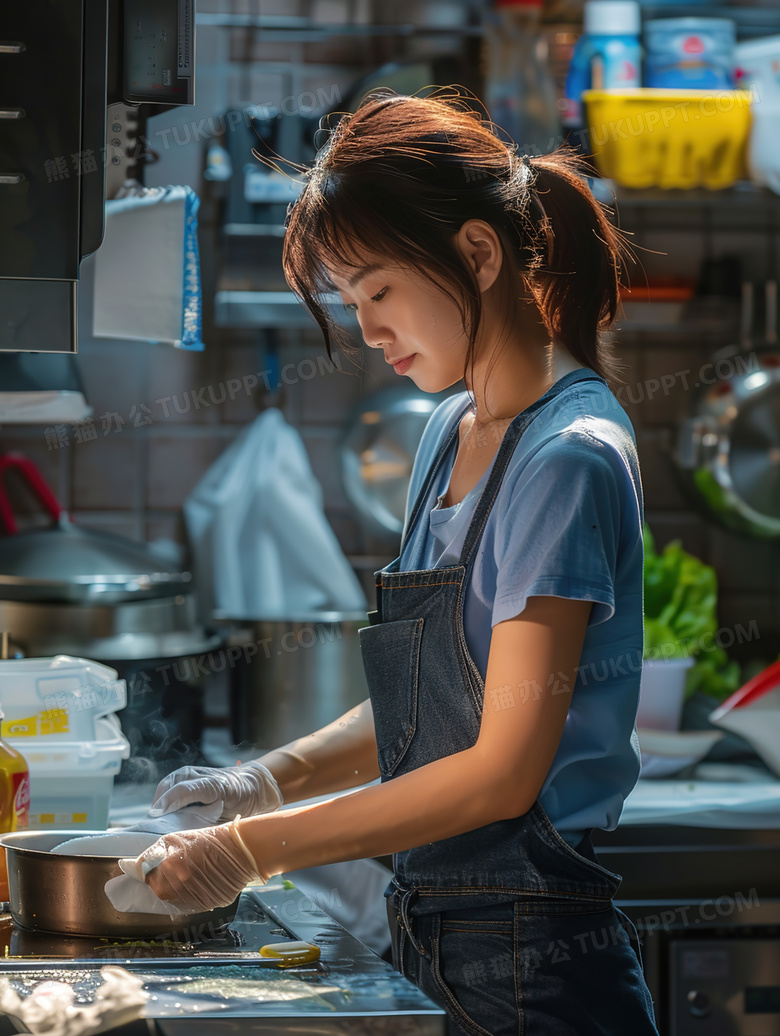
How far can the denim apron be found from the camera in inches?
38.8

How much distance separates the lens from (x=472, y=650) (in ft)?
3.43

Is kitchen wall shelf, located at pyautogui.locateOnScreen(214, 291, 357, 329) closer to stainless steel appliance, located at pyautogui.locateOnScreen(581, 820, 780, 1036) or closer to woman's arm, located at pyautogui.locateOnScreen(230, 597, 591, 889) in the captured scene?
stainless steel appliance, located at pyautogui.locateOnScreen(581, 820, 780, 1036)

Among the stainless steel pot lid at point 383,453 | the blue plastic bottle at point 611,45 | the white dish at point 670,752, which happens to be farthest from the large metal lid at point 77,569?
the blue plastic bottle at point 611,45

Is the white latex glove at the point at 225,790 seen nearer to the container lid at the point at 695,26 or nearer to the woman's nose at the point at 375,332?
the woman's nose at the point at 375,332

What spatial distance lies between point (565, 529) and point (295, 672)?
40.9 inches

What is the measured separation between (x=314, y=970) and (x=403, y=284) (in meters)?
0.62

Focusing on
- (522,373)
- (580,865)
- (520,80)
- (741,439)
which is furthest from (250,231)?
(580,865)

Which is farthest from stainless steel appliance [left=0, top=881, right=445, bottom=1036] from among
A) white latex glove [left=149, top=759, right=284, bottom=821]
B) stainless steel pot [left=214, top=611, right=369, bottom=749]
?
stainless steel pot [left=214, top=611, right=369, bottom=749]

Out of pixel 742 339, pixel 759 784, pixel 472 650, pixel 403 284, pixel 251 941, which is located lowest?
pixel 759 784

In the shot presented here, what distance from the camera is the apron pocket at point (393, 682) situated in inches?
42.6

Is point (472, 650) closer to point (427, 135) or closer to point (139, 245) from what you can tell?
point (427, 135)

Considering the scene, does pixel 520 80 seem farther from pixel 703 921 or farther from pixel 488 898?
pixel 488 898

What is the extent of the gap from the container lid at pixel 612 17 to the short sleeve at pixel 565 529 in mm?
1528

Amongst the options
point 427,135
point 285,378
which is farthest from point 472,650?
point 285,378
